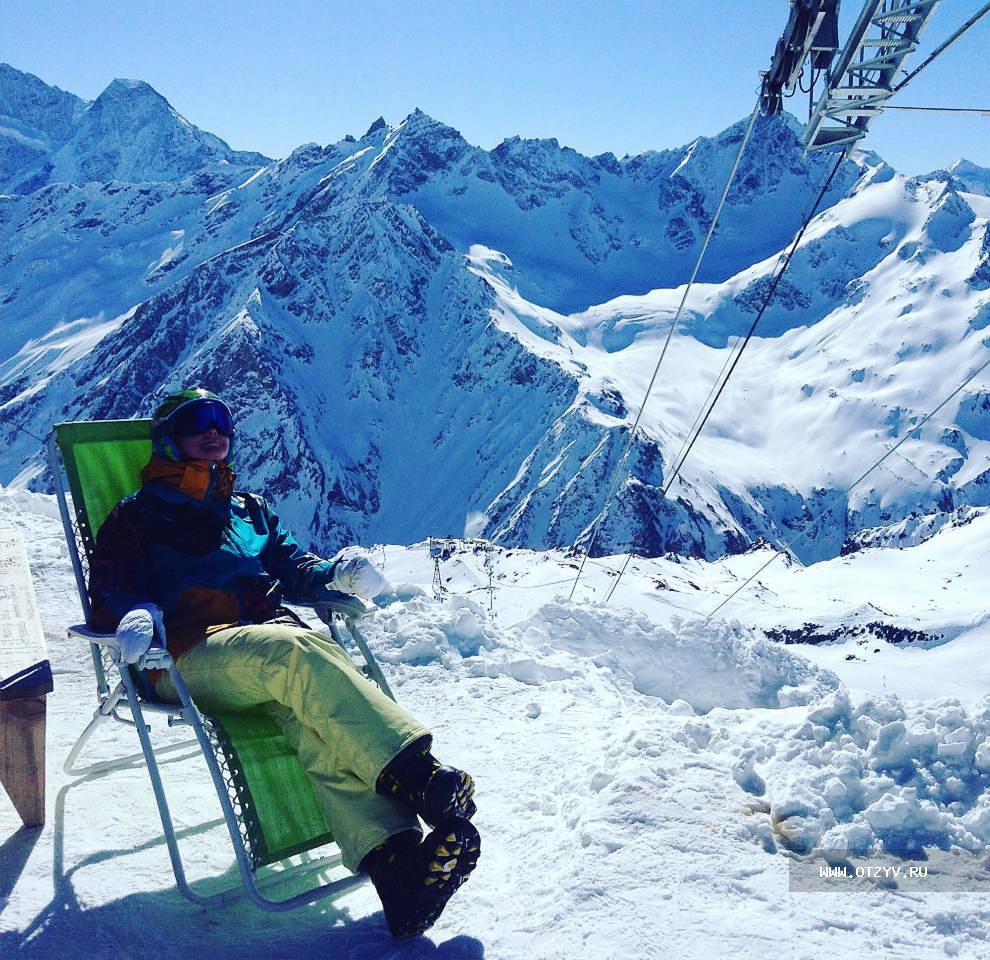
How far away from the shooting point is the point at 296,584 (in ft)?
14.8

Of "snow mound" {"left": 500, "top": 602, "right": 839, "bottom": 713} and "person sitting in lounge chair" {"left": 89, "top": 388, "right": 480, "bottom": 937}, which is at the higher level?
"person sitting in lounge chair" {"left": 89, "top": 388, "right": 480, "bottom": 937}

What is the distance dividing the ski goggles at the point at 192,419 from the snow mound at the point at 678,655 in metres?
3.70

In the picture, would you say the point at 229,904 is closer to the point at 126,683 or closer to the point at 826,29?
the point at 126,683

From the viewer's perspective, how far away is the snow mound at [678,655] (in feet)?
24.1

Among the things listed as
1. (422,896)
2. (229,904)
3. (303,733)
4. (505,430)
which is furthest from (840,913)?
(505,430)

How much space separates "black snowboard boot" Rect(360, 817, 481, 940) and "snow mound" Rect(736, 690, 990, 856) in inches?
52.9

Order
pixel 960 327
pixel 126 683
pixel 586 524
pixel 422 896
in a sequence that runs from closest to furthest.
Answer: pixel 422 896, pixel 126 683, pixel 586 524, pixel 960 327

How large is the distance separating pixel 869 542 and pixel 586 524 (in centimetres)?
5088

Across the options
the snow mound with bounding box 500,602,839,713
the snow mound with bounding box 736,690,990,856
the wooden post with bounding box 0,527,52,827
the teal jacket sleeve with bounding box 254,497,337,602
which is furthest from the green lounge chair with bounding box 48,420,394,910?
the snow mound with bounding box 500,602,839,713

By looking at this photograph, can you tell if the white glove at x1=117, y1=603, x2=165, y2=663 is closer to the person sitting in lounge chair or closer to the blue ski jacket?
the person sitting in lounge chair

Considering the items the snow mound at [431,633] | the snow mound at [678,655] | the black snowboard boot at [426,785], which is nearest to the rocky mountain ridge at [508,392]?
the snow mound at [678,655]

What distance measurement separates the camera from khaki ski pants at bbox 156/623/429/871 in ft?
10.2

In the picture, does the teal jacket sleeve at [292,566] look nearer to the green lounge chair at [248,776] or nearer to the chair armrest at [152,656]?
the green lounge chair at [248,776]

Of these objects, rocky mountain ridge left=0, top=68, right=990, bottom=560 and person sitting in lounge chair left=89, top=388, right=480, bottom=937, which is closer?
person sitting in lounge chair left=89, top=388, right=480, bottom=937
